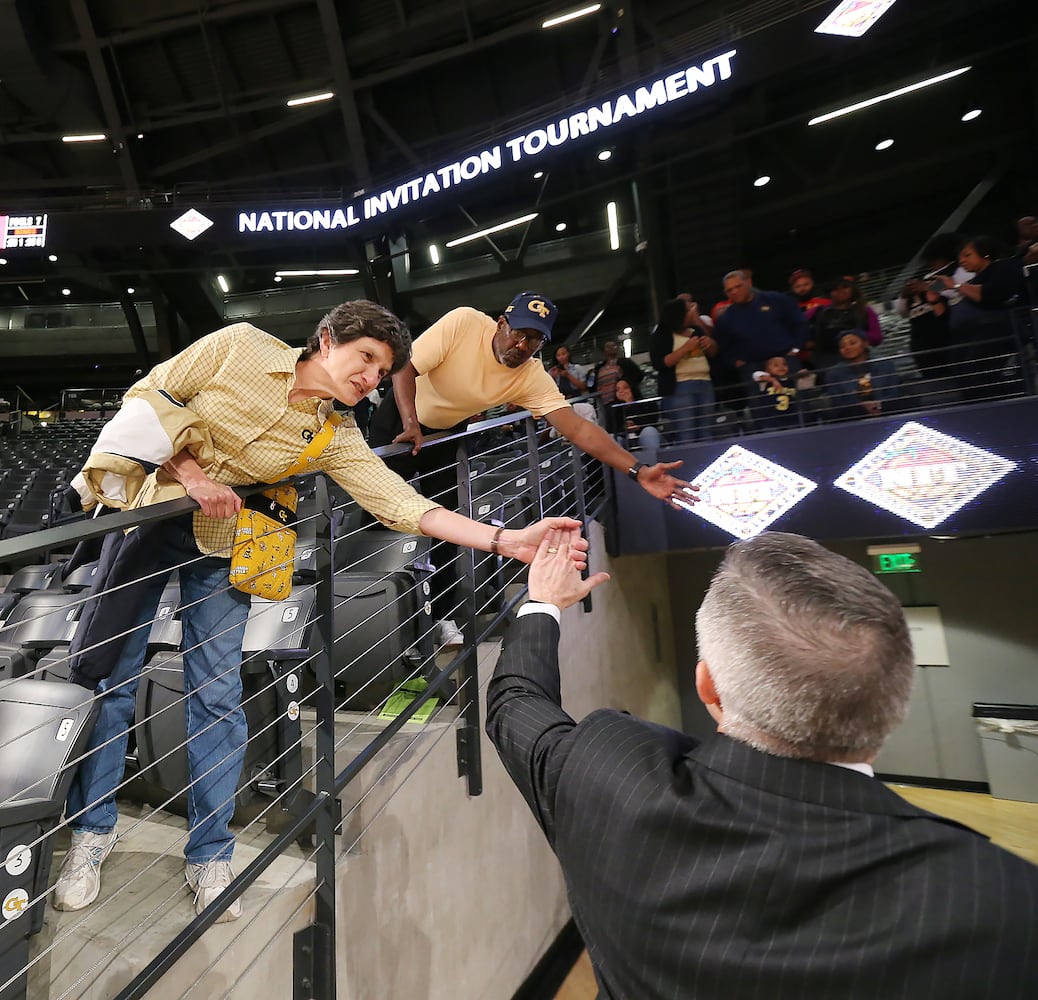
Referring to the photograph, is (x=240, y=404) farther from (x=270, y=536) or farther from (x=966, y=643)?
(x=966, y=643)

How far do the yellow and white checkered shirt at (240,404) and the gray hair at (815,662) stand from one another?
1234 millimetres

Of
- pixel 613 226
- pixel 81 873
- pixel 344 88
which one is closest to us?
pixel 81 873

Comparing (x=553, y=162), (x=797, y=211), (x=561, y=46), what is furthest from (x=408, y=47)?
(x=797, y=211)

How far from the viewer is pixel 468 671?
2525 millimetres

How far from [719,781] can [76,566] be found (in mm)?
3547

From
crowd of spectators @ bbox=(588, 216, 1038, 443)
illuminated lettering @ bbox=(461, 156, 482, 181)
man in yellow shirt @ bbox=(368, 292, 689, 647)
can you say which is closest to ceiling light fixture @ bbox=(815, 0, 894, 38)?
crowd of spectators @ bbox=(588, 216, 1038, 443)

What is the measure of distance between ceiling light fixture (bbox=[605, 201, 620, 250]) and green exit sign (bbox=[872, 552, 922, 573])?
7.13 metres

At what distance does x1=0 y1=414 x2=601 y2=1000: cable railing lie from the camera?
1.26 m

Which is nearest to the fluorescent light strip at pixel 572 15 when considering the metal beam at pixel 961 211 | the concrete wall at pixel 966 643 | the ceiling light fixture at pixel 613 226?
the ceiling light fixture at pixel 613 226

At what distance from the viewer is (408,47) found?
9742mm

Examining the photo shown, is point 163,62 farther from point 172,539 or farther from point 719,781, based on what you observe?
point 719,781

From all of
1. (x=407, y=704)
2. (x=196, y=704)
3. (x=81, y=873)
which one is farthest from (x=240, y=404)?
(x=407, y=704)

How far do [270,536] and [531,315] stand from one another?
1.26m

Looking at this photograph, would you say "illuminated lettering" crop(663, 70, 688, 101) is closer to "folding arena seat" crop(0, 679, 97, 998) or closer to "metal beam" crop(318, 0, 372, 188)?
"metal beam" crop(318, 0, 372, 188)
